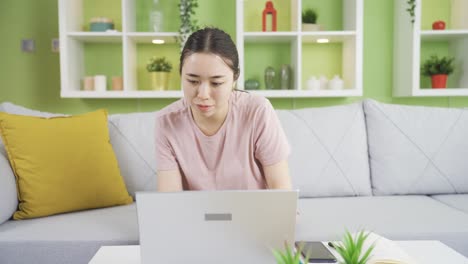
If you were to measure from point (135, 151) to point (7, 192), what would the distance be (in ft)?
1.81

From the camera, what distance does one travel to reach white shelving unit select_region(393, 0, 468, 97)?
2691 mm

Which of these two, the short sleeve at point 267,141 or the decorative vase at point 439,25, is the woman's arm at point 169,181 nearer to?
the short sleeve at point 267,141

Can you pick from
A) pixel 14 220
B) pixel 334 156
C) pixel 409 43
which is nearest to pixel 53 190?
pixel 14 220

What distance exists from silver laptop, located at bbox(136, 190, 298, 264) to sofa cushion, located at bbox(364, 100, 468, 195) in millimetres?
1297

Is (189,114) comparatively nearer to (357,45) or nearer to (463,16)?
(357,45)

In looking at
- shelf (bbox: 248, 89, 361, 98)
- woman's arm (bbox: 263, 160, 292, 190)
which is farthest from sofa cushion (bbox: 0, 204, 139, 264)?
shelf (bbox: 248, 89, 361, 98)

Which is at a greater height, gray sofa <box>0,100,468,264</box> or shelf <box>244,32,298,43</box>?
shelf <box>244,32,298,43</box>

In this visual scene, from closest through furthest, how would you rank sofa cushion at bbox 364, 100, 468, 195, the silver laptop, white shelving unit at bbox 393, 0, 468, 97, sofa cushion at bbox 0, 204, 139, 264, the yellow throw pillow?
the silver laptop
sofa cushion at bbox 0, 204, 139, 264
the yellow throw pillow
sofa cushion at bbox 364, 100, 468, 195
white shelving unit at bbox 393, 0, 468, 97

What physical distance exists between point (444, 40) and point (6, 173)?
9.12 ft

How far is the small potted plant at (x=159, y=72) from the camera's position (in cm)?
288

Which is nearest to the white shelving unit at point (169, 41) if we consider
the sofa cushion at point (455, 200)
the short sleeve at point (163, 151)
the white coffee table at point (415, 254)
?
the sofa cushion at point (455, 200)

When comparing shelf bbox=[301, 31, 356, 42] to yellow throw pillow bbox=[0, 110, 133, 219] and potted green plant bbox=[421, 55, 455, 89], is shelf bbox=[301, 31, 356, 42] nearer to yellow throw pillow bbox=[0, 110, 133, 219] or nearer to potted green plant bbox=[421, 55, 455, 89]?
potted green plant bbox=[421, 55, 455, 89]

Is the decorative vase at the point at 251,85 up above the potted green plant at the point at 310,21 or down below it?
below

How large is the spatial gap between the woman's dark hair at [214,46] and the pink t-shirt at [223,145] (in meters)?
0.19
